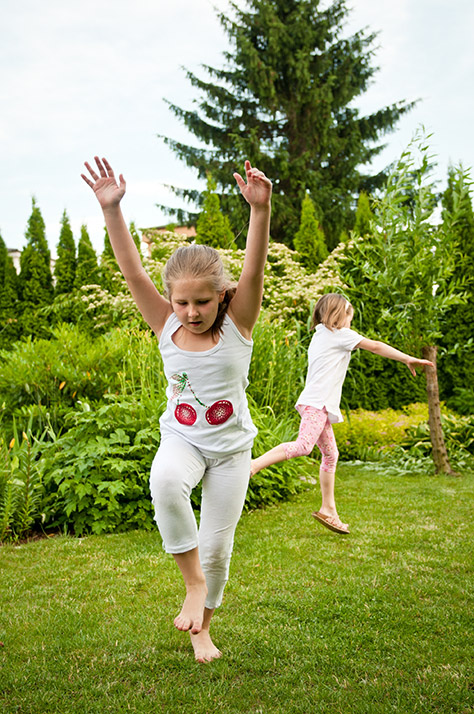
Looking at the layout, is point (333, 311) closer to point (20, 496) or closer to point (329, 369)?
point (329, 369)

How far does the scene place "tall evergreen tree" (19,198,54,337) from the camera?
10578 mm

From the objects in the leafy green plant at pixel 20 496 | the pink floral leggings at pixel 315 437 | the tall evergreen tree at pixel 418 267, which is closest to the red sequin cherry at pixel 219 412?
the pink floral leggings at pixel 315 437

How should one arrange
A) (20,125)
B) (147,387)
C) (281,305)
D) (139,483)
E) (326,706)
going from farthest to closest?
(281,305) → (20,125) → (147,387) → (139,483) → (326,706)

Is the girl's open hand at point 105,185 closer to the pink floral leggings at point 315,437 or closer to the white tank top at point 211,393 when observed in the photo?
the white tank top at point 211,393

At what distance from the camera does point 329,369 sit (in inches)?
172

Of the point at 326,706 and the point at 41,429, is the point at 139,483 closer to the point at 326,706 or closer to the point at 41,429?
the point at 41,429

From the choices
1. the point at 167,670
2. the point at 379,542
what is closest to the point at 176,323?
the point at 167,670

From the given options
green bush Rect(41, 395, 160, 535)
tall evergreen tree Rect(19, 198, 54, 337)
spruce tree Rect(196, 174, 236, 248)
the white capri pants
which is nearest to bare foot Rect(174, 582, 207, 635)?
the white capri pants

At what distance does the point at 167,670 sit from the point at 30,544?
210 cm

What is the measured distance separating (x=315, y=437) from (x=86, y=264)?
25.4 feet

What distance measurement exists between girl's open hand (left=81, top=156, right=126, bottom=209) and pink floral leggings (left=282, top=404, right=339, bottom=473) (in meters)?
2.37

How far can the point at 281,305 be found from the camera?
8.73m

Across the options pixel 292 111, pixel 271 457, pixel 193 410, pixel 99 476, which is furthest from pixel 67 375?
pixel 292 111

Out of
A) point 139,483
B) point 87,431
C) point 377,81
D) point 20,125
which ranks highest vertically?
point 377,81
